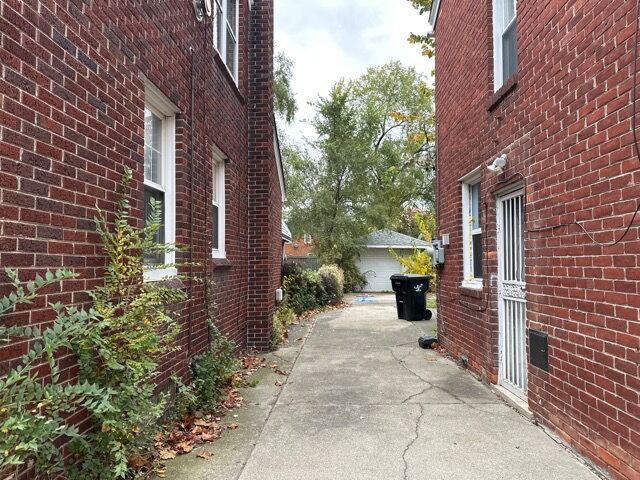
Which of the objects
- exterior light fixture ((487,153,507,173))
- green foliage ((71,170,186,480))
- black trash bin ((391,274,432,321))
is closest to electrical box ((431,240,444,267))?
exterior light fixture ((487,153,507,173))

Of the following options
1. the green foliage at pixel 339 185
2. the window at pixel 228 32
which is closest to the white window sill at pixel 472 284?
the window at pixel 228 32

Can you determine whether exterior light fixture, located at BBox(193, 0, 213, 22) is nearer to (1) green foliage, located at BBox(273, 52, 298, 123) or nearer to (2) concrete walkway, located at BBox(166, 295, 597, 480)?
(2) concrete walkway, located at BBox(166, 295, 597, 480)

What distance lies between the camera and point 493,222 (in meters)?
6.18

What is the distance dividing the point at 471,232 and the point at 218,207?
383 centimetres

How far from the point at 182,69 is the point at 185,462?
3856mm

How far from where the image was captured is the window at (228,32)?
24.0ft

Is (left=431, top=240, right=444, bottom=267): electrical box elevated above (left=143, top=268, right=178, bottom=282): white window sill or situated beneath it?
elevated above

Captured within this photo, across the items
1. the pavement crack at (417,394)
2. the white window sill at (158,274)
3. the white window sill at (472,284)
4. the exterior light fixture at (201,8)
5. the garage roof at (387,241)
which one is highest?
the exterior light fixture at (201,8)

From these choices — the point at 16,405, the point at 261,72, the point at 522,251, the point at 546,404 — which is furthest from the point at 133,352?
the point at 261,72

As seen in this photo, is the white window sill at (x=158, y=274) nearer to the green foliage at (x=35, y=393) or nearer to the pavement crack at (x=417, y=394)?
the green foliage at (x=35, y=393)

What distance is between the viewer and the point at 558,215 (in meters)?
4.26

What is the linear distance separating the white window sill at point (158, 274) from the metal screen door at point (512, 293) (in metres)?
3.69

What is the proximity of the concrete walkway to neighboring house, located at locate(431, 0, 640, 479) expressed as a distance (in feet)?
1.15

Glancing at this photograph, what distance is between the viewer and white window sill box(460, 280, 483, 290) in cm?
688
